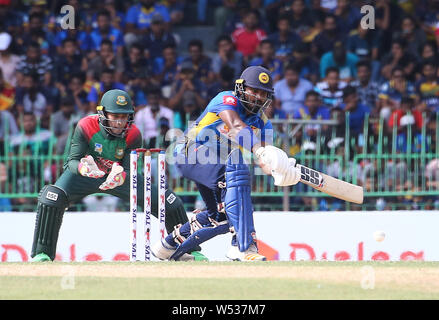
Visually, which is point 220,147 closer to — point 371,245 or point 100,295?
point 100,295

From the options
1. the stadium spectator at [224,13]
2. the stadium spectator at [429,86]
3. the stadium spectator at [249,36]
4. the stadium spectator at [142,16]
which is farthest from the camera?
the stadium spectator at [224,13]

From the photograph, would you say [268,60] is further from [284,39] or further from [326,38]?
[326,38]

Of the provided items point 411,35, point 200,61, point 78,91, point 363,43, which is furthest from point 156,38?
point 411,35

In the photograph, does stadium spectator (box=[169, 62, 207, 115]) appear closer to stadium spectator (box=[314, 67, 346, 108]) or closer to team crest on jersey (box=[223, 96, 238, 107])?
stadium spectator (box=[314, 67, 346, 108])

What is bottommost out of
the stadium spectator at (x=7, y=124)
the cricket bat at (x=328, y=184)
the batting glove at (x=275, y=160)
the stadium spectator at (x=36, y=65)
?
the cricket bat at (x=328, y=184)

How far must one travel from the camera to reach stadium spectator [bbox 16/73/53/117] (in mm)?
15805

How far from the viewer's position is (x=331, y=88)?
15.5 metres

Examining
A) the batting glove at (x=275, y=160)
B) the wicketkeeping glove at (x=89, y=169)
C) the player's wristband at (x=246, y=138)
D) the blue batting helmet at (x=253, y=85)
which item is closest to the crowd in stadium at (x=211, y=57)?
the wicketkeeping glove at (x=89, y=169)

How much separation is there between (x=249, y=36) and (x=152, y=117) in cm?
318

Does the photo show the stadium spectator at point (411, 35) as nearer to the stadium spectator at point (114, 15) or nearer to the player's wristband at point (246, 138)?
the stadium spectator at point (114, 15)

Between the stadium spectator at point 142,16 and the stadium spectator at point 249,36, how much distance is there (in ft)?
4.29

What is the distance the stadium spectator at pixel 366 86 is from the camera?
15664 millimetres

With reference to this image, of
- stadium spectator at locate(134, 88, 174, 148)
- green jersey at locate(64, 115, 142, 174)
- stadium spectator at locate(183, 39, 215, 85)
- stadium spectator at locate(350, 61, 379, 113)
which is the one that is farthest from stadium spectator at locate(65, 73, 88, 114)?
green jersey at locate(64, 115, 142, 174)
